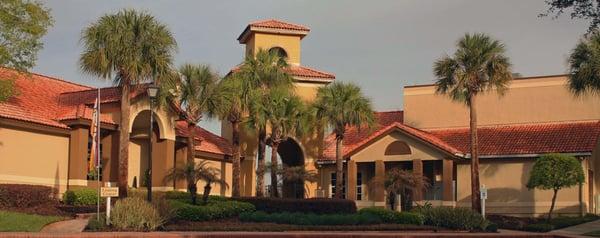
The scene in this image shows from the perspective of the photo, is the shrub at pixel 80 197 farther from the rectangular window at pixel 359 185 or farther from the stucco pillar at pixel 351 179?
the rectangular window at pixel 359 185

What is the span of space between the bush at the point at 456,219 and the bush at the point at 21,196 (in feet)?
51.5

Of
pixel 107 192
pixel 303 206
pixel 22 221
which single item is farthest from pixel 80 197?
pixel 303 206

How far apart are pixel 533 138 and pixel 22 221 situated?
28.4 meters

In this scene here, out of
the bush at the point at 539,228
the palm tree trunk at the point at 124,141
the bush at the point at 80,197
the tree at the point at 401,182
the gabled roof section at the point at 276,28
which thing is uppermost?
the gabled roof section at the point at 276,28

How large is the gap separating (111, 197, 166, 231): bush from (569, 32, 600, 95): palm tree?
19.7 metres

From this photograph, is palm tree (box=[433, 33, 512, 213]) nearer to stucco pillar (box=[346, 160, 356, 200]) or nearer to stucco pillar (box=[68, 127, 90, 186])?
stucco pillar (box=[346, 160, 356, 200])

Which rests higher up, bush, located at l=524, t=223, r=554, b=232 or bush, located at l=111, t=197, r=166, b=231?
bush, located at l=111, t=197, r=166, b=231

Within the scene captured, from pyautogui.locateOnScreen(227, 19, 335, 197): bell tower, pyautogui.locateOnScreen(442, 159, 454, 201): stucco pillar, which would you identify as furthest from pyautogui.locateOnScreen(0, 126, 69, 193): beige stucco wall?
pyautogui.locateOnScreen(442, 159, 454, 201): stucco pillar

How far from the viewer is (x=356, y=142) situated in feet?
156

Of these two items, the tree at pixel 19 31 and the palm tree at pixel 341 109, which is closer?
the tree at pixel 19 31

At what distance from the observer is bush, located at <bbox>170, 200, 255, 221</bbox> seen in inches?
1126

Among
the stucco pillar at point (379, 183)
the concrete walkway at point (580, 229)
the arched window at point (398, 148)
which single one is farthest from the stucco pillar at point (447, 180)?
the concrete walkway at point (580, 229)

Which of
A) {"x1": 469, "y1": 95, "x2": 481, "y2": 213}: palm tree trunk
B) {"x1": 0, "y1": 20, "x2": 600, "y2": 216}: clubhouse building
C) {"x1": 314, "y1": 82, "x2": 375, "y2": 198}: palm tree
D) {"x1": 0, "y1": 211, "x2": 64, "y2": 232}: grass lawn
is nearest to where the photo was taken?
{"x1": 0, "y1": 211, "x2": 64, "y2": 232}: grass lawn

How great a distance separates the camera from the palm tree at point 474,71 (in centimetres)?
3756
